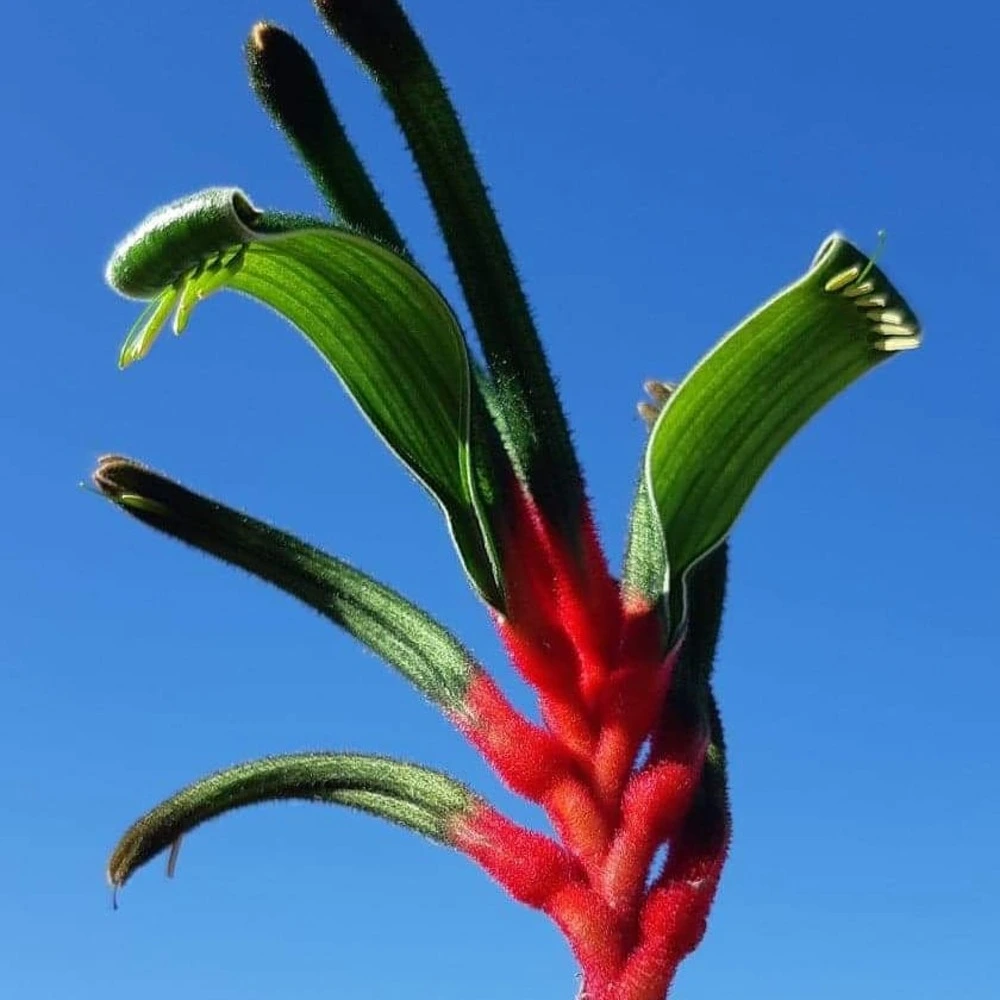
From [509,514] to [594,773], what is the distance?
0.31m

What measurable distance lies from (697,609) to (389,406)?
1.55 feet

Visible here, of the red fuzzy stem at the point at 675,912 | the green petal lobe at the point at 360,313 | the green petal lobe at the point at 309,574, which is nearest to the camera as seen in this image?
the green petal lobe at the point at 360,313

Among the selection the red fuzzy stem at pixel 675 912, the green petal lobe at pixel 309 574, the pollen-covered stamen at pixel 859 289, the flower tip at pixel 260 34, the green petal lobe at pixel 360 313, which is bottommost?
the red fuzzy stem at pixel 675 912

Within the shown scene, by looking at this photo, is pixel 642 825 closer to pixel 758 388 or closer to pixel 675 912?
pixel 675 912

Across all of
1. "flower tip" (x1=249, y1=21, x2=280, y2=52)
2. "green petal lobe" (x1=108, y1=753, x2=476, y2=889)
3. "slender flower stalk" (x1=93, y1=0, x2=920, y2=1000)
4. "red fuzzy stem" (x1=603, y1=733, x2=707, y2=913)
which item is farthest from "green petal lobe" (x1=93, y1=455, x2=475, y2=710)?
"flower tip" (x1=249, y1=21, x2=280, y2=52)

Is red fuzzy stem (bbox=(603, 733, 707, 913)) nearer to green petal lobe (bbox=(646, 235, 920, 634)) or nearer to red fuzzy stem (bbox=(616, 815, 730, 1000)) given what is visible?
red fuzzy stem (bbox=(616, 815, 730, 1000))

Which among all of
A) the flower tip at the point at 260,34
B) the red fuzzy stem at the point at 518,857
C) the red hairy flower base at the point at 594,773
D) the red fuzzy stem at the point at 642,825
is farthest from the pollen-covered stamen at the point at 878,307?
the flower tip at the point at 260,34

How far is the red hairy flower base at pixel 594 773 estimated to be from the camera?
59.5 inches

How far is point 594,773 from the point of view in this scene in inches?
62.9

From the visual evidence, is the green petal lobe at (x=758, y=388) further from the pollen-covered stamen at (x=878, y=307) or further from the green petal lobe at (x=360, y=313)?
the green petal lobe at (x=360, y=313)

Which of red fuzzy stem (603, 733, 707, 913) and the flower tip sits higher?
the flower tip

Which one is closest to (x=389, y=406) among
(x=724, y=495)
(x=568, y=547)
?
(x=568, y=547)

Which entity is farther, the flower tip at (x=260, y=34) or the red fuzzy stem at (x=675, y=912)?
the flower tip at (x=260, y=34)

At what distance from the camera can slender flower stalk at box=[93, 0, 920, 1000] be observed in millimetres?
1499
